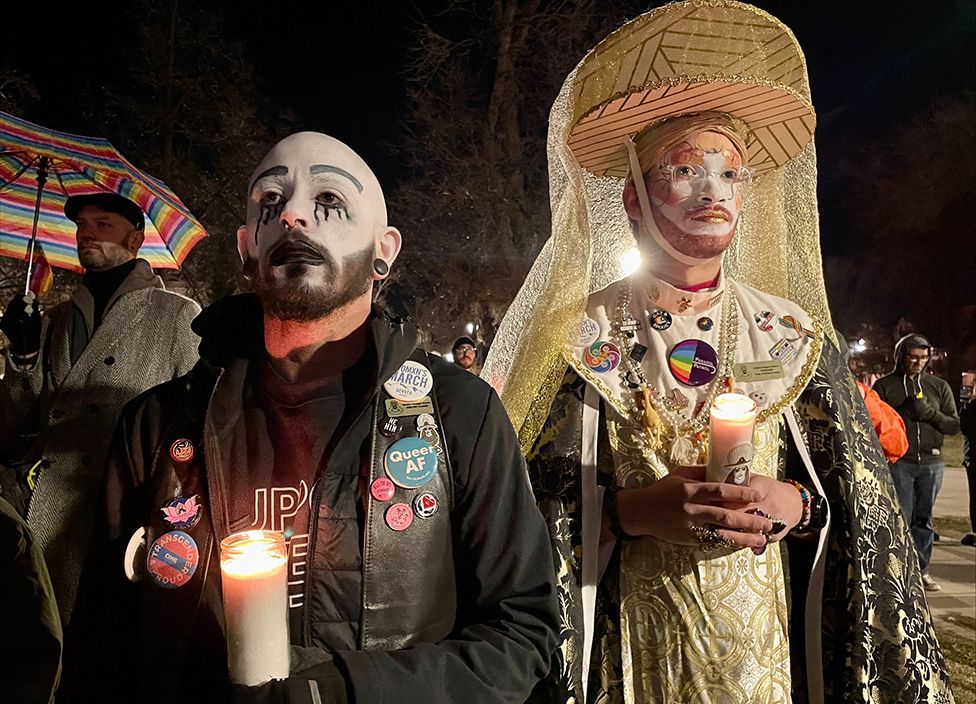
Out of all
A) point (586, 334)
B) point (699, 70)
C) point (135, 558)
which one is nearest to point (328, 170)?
point (135, 558)

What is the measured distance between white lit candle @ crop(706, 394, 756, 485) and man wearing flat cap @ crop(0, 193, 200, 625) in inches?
72.6

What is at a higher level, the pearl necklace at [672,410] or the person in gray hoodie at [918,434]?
the person in gray hoodie at [918,434]

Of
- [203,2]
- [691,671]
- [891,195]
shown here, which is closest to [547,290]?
[691,671]

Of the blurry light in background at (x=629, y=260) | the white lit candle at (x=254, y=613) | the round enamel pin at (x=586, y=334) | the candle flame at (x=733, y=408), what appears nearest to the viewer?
the white lit candle at (x=254, y=613)

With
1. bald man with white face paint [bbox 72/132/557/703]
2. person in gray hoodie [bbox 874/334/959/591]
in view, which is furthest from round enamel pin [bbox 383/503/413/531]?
person in gray hoodie [bbox 874/334/959/591]

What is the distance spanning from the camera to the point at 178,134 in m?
12.1

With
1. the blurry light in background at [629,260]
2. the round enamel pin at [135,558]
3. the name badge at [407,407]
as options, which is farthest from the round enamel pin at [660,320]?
the round enamel pin at [135,558]

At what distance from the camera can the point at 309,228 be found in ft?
4.71

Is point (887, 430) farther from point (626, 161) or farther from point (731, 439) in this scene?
point (731, 439)

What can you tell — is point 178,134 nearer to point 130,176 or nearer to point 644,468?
point 130,176

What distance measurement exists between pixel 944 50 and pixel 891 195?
163 inches

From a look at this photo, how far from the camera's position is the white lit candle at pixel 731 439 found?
1.63 meters

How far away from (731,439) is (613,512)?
47cm

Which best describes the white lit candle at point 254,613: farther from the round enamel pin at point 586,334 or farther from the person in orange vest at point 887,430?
the person in orange vest at point 887,430
